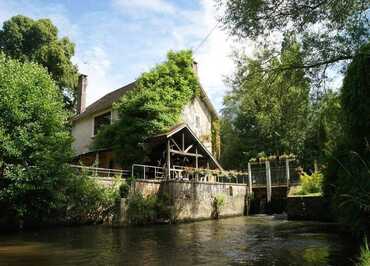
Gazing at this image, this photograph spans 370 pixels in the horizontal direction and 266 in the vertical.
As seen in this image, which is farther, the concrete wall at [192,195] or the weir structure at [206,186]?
the weir structure at [206,186]

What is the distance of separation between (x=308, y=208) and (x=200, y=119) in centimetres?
1312

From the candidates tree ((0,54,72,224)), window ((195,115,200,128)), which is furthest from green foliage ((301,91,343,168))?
window ((195,115,200,128))

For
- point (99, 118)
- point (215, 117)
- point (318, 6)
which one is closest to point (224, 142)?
point (215, 117)

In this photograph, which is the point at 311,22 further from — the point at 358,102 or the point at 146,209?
the point at 146,209

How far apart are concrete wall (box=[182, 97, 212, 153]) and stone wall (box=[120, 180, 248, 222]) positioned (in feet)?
20.2

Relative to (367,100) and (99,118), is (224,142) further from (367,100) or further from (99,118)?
(367,100)

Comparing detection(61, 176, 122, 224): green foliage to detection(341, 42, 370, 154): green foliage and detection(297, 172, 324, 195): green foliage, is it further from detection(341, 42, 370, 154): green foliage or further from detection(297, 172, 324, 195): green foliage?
detection(341, 42, 370, 154): green foliage

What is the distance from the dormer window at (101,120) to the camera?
27.8 metres

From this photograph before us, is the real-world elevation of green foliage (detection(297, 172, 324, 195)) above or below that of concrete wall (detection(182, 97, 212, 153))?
below

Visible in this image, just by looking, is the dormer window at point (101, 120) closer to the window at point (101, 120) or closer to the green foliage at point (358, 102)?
the window at point (101, 120)

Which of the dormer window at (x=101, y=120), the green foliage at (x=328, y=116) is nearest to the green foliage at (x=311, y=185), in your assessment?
the green foliage at (x=328, y=116)

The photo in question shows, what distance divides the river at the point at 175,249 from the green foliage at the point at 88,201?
3.00 m

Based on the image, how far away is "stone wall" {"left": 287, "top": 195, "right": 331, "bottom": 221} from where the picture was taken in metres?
17.2

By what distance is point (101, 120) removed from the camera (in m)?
28.5
